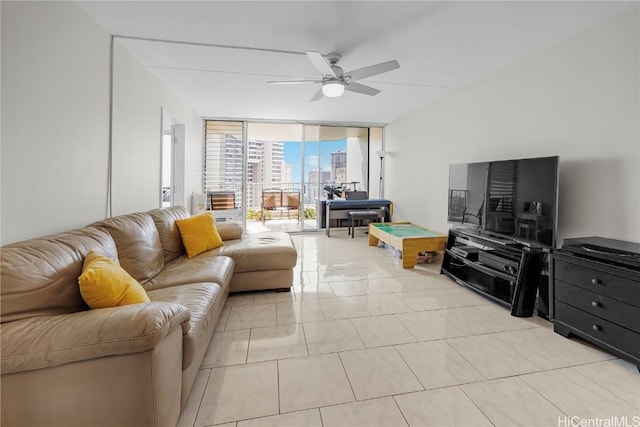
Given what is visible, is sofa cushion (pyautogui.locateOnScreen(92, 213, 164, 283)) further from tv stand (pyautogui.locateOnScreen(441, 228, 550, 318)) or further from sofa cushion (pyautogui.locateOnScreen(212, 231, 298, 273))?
tv stand (pyautogui.locateOnScreen(441, 228, 550, 318))

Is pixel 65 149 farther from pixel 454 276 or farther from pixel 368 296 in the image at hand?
pixel 454 276

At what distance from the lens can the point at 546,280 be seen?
248 cm

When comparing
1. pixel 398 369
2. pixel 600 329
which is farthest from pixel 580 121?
pixel 398 369

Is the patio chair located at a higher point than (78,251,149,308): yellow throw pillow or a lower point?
higher

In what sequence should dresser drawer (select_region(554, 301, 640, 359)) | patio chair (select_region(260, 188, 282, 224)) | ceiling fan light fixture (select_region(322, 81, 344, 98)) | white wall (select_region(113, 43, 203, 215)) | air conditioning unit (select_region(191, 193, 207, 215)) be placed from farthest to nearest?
patio chair (select_region(260, 188, 282, 224)) < air conditioning unit (select_region(191, 193, 207, 215)) < ceiling fan light fixture (select_region(322, 81, 344, 98)) < white wall (select_region(113, 43, 203, 215)) < dresser drawer (select_region(554, 301, 640, 359))

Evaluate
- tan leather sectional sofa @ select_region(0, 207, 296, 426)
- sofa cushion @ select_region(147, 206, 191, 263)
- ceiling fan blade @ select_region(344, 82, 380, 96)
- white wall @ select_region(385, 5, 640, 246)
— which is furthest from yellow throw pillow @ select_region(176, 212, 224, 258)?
white wall @ select_region(385, 5, 640, 246)

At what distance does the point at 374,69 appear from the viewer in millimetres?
2646

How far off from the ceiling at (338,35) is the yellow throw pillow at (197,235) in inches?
67.3

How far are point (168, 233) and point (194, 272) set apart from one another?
0.70 metres

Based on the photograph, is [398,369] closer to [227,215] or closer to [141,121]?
[141,121]

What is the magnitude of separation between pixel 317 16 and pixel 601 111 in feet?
7.77

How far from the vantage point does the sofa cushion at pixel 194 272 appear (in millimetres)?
2096

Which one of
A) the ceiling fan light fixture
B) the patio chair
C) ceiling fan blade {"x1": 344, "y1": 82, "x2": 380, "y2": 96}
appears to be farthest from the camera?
the patio chair

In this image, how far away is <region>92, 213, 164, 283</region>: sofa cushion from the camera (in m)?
2.02
